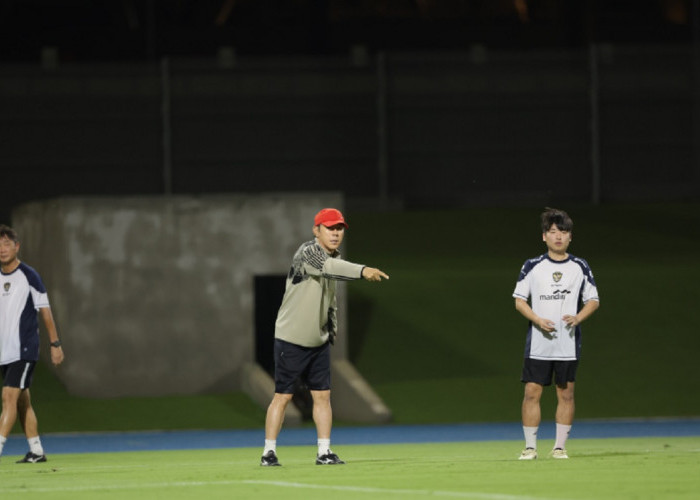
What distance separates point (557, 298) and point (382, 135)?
23407 mm

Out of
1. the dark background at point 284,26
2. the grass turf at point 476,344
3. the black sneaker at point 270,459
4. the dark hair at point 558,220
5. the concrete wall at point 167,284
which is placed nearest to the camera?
the black sneaker at point 270,459

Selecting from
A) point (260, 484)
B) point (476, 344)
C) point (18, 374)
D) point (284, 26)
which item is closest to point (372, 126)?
point (284, 26)

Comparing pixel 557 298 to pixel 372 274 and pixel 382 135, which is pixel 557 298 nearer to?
pixel 372 274

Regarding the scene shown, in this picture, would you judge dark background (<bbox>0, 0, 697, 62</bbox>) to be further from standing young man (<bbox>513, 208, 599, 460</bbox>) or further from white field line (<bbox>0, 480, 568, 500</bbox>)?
white field line (<bbox>0, 480, 568, 500</bbox>)

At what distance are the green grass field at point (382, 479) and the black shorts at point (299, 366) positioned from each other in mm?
662

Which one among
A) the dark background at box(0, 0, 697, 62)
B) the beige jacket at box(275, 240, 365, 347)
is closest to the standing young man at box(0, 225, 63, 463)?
the beige jacket at box(275, 240, 365, 347)

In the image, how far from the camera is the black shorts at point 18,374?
1423cm

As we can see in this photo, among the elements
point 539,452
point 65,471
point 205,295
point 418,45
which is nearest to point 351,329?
point 205,295

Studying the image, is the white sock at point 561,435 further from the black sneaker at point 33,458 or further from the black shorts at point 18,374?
the black sneaker at point 33,458

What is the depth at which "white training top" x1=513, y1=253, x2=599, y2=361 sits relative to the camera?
41.2 ft

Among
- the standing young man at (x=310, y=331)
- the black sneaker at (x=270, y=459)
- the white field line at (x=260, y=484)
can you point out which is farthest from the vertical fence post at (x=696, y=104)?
the white field line at (x=260, y=484)

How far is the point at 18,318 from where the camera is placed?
47.0ft

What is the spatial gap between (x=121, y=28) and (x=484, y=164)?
1514 centimetres

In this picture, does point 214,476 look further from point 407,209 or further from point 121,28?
point 121,28
